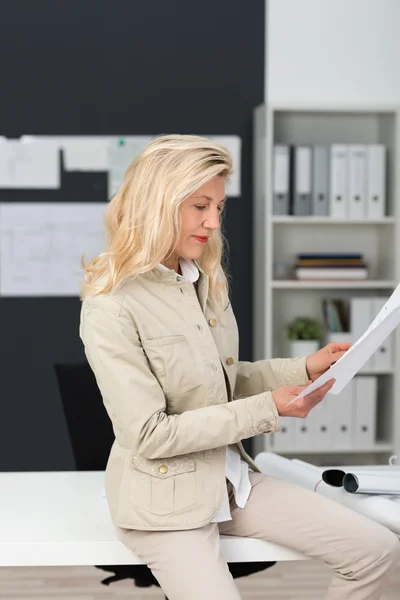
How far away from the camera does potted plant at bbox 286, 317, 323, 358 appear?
4.16 meters

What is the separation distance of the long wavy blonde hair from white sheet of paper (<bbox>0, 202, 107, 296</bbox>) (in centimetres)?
243

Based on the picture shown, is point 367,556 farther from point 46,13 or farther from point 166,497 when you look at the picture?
point 46,13

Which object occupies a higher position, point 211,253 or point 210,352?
point 211,253

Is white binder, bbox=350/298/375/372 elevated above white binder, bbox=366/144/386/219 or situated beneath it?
situated beneath

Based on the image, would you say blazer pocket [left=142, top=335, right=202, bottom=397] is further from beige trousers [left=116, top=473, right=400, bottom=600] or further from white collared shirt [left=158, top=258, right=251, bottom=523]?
beige trousers [left=116, top=473, right=400, bottom=600]

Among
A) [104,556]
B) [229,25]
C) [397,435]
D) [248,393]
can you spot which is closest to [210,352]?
[248,393]

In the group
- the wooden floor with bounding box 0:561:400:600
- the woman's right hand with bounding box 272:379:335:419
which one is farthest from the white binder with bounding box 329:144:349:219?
the woman's right hand with bounding box 272:379:335:419

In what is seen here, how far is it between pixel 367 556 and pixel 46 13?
335 centimetres

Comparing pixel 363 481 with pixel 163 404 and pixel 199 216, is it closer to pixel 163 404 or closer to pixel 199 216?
pixel 163 404

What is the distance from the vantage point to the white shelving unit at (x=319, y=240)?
13.4ft

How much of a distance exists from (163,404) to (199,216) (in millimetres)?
420

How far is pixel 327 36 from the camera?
441 centimetres

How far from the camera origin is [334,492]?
2.09 meters

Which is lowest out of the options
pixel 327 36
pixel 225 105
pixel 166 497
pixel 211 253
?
pixel 166 497
